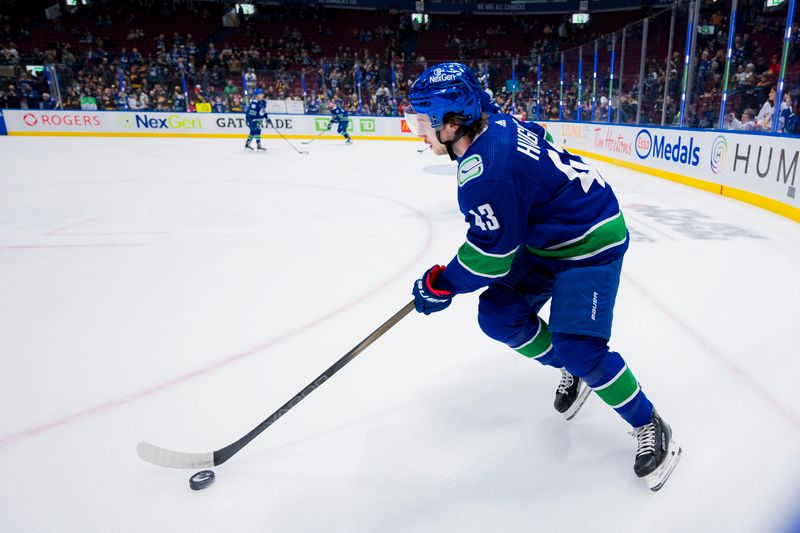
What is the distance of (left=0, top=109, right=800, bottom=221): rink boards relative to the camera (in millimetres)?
4703

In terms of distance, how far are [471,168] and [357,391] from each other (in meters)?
1.05

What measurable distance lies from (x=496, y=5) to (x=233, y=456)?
87.0 ft

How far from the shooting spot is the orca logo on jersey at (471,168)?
1.26 m

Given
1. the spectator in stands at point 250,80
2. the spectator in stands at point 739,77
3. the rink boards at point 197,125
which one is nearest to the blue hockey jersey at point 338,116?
the rink boards at point 197,125

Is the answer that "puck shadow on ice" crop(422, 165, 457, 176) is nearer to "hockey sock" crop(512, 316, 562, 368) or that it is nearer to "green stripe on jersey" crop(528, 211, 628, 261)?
"hockey sock" crop(512, 316, 562, 368)

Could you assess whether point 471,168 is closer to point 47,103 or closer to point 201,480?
point 201,480

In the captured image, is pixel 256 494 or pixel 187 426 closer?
pixel 256 494

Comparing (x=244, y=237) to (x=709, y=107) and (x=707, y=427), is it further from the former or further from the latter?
(x=709, y=107)

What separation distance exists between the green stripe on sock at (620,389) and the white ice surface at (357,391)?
0.82ft

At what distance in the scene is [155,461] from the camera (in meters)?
1.52

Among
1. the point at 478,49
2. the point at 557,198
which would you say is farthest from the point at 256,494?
the point at 478,49

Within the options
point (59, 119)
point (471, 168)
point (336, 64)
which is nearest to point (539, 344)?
point (471, 168)

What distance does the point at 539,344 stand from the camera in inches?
64.1

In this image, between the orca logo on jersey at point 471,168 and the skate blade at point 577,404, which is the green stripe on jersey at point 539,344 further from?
the orca logo on jersey at point 471,168
